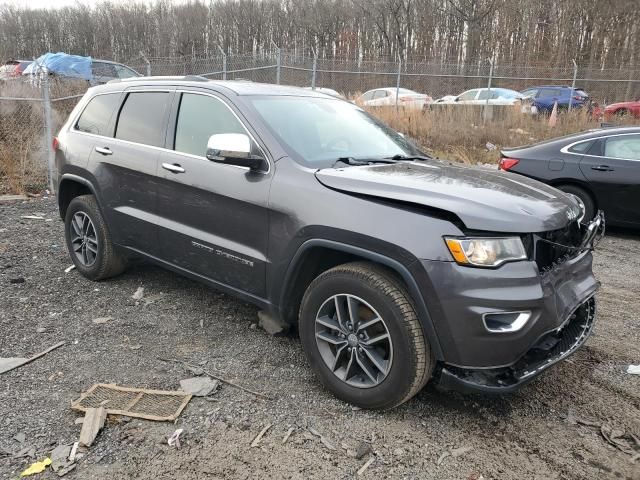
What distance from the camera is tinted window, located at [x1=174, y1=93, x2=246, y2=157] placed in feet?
11.9

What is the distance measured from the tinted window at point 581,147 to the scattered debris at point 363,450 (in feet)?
19.8

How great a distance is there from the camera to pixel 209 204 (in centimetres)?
356

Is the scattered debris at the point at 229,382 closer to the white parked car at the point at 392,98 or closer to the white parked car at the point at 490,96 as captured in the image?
the white parked car at the point at 392,98

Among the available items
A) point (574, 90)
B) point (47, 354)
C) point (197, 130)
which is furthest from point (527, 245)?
point (574, 90)

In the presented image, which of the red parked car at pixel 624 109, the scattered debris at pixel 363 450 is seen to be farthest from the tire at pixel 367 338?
the red parked car at pixel 624 109

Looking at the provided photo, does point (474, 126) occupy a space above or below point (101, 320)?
above

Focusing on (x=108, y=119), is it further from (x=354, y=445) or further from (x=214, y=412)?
(x=354, y=445)

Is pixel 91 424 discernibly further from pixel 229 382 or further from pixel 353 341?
pixel 353 341

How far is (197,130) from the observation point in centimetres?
381

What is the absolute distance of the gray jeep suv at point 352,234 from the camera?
255 cm

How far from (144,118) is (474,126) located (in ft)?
38.4

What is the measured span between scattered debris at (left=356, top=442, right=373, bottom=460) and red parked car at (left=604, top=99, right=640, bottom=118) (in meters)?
15.6

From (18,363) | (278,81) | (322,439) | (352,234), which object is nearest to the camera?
(322,439)

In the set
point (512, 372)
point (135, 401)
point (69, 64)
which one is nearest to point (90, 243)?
point (135, 401)
